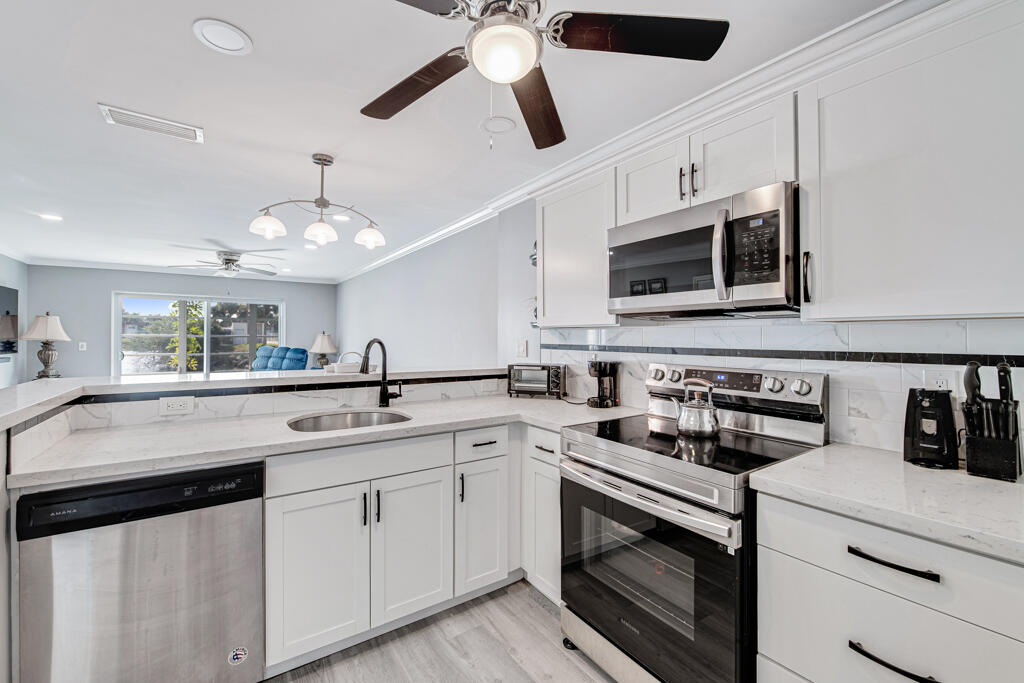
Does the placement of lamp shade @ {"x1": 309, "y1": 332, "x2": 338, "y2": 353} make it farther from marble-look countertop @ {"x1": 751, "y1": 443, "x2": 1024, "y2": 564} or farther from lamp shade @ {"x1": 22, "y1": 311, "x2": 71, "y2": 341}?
marble-look countertop @ {"x1": 751, "y1": 443, "x2": 1024, "y2": 564}

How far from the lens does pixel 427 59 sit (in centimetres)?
171

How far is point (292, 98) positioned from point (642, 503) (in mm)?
2243

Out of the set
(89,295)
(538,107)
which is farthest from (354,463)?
(89,295)

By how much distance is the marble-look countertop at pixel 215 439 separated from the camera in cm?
130

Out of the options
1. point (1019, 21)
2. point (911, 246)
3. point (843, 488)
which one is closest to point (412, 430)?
point (843, 488)

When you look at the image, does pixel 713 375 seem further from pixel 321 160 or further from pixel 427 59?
pixel 321 160

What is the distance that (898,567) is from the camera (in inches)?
38.5

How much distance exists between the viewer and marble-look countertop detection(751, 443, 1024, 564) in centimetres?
89

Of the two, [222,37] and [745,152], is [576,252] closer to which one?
[745,152]

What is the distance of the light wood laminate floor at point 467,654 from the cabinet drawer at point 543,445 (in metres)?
0.73

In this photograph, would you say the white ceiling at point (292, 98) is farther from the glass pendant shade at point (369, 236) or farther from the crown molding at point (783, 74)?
the glass pendant shade at point (369, 236)

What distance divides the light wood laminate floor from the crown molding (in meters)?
2.23

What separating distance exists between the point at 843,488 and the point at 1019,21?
1259 mm

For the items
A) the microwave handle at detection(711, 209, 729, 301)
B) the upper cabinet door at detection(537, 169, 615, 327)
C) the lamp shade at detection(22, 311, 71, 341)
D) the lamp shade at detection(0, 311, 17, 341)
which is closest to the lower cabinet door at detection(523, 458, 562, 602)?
the upper cabinet door at detection(537, 169, 615, 327)
